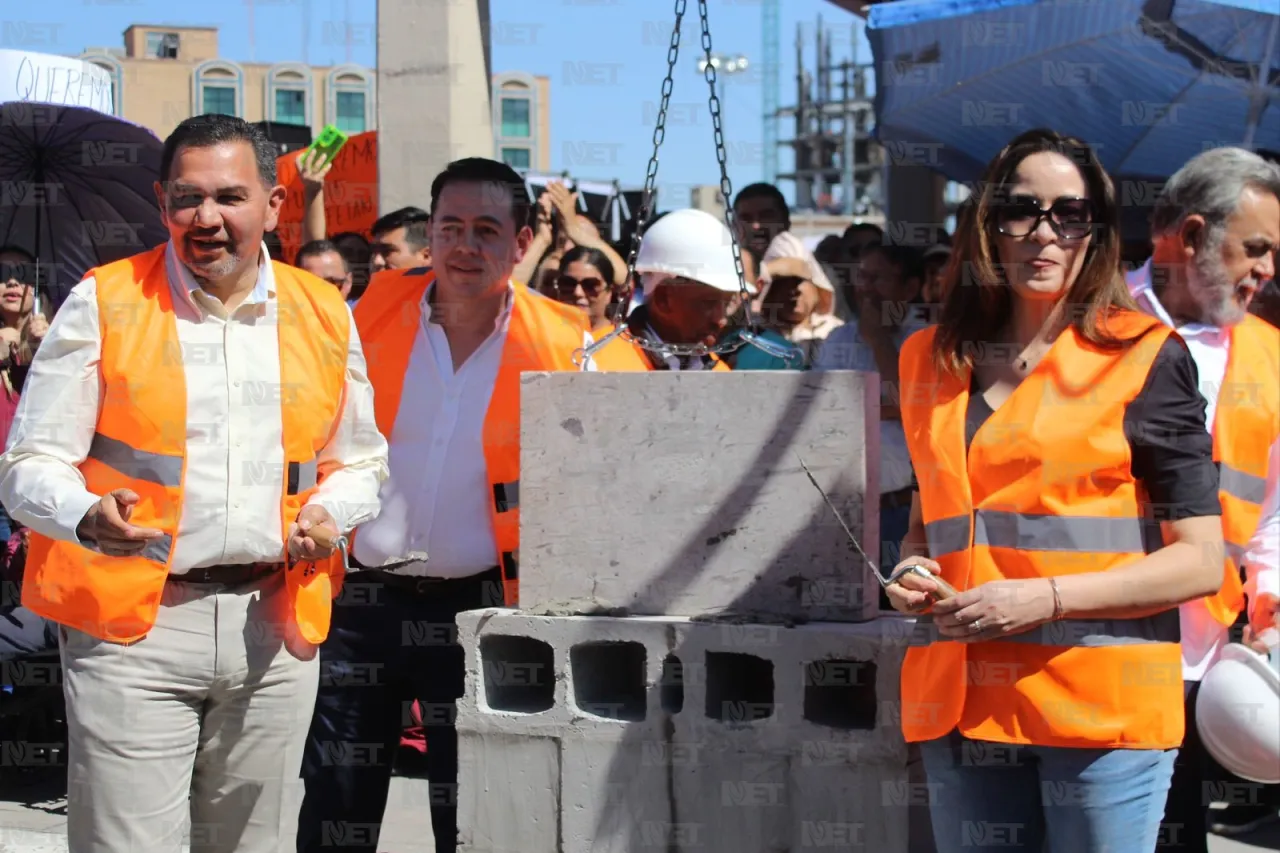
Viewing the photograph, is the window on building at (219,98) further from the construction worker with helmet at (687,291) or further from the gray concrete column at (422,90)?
the construction worker with helmet at (687,291)

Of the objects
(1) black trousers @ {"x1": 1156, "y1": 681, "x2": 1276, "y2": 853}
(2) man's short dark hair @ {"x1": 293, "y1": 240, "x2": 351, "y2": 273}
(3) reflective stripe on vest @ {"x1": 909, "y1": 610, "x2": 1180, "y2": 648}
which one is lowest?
(1) black trousers @ {"x1": 1156, "y1": 681, "x2": 1276, "y2": 853}

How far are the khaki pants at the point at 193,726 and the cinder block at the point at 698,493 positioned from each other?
84 cm

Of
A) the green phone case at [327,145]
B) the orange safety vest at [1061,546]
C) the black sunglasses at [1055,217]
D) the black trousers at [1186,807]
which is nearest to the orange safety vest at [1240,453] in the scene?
the black trousers at [1186,807]

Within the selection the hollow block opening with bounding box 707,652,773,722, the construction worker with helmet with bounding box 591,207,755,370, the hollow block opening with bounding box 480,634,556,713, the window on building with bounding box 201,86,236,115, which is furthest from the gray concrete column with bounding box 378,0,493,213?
the window on building with bounding box 201,86,236,115

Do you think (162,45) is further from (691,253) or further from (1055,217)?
(1055,217)

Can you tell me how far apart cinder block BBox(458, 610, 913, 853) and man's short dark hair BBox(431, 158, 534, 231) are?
133cm

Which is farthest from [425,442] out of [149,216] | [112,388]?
[149,216]

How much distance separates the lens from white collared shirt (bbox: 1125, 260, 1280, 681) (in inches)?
160

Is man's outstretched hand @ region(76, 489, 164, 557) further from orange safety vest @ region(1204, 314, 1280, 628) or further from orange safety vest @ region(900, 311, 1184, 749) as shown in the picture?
orange safety vest @ region(1204, 314, 1280, 628)

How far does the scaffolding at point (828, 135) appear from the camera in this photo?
242ft

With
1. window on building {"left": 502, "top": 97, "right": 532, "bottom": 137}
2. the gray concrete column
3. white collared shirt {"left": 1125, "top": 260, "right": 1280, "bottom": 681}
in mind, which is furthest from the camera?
window on building {"left": 502, "top": 97, "right": 532, "bottom": 137}

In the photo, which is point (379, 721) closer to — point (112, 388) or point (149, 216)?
point (112, 388)

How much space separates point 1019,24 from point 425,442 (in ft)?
17.8

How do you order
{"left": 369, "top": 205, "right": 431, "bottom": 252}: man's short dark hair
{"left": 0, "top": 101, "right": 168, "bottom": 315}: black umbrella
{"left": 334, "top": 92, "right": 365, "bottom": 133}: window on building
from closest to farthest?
{"left": 0, "top": 101, "right": 168, "bottom": 315}: black umbrella → {"left": 369, "top": 205, "right": 431, "bottom": 252}: man's short dark hair → {"left": 334, "top": 92, "right": 365, "bottom": 133}: window on building
